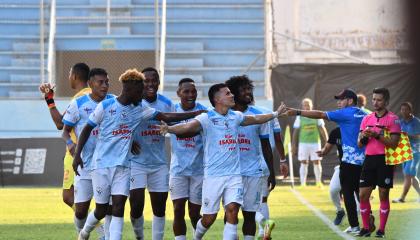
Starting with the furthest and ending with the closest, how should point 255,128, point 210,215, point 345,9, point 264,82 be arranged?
point 345,9 → point 264,82 → point 255,128 → point 210,215

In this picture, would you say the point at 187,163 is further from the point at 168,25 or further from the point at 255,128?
the point at 168,25

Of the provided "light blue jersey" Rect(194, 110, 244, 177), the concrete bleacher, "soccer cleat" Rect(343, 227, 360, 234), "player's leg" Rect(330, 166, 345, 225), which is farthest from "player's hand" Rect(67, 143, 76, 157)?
the concrete bleacher

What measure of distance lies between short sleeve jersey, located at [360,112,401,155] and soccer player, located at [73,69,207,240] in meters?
4.06

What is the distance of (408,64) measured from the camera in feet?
6.28

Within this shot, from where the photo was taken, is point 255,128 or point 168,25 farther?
point 168,25

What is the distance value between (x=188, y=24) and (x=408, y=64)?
3109 cm

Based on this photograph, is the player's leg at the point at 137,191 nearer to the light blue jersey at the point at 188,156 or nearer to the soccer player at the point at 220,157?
the light blue jersey at the point at 188,156

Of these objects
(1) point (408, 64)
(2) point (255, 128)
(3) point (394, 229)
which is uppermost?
(1) point (408, 64)

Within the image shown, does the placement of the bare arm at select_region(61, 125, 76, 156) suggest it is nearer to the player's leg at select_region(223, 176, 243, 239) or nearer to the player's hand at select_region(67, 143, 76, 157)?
the player's hand at select_region(67, 143, 76, 157)

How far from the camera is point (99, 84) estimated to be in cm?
966

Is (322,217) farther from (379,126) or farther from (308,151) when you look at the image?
(308,151)

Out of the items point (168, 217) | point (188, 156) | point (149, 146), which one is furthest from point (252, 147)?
point (168, 217)

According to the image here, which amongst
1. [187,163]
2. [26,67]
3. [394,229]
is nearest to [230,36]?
[26,67]

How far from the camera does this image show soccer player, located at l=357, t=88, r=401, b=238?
11.8 metres
